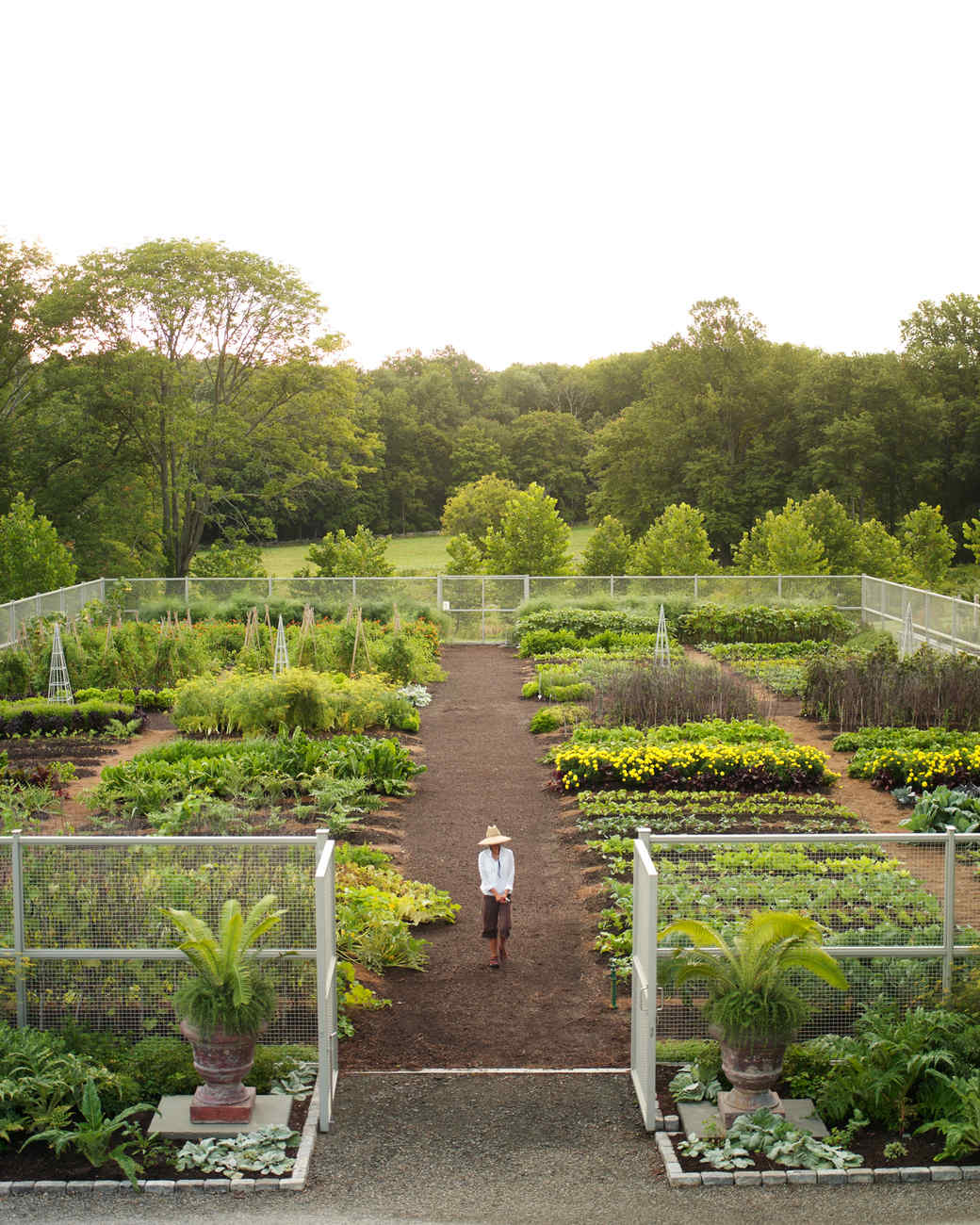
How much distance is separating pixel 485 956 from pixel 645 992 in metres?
2.78

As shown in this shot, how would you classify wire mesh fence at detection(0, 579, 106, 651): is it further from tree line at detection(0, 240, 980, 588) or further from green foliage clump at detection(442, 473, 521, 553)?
green foliage clump at detection(442, 473, 521, 553)

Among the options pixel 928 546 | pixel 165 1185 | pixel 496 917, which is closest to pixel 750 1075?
pixel 496 917

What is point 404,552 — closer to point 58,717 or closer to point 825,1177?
point 58,717

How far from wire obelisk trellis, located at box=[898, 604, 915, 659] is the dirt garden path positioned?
35.7ft

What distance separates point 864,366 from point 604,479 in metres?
13.9

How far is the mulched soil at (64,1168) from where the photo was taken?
6.45 m

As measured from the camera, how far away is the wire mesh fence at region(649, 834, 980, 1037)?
24.7ft

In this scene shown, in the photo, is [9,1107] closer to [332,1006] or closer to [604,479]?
[332,1006]

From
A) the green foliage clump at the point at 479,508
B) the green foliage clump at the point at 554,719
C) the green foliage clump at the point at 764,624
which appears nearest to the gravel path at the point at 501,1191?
the green foliage clump at the point at 554,719

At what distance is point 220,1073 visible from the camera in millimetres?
6891

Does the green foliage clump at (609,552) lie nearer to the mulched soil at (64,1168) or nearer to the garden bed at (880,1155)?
the garden bed at (880,1155)

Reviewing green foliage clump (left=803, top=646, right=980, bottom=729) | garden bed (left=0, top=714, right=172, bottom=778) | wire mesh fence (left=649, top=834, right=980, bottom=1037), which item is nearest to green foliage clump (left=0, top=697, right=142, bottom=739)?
garden bed (left=0, top=714, right=172, bottom=778)

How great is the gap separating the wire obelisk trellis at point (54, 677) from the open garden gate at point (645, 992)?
603 inches

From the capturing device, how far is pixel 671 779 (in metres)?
14.6
